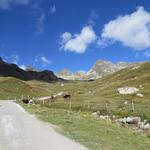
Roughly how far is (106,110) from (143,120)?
15.4 m

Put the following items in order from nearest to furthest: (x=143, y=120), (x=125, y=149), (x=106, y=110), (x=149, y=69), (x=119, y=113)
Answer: (x=125, y=149)
(x=143, y=120)
(x=119, y=113)
(x=106, y=110)
(x=149, y=69)

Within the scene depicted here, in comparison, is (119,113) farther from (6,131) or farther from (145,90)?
(145,90)

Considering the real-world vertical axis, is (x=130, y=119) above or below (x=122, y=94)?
below

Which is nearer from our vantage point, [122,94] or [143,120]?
[143,120]

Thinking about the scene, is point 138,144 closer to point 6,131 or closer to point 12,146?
point 12,146

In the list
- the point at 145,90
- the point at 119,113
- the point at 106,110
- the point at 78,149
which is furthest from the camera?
the point at 145,90

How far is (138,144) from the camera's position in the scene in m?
26.3

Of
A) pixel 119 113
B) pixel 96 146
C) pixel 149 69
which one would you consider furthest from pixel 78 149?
pixel 149 69

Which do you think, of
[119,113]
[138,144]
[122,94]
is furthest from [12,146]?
[122,94]

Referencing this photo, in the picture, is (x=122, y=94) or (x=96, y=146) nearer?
Result: (x=96, y=146)

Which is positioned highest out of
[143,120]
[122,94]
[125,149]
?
[122,94]

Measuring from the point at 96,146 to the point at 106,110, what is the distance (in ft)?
136

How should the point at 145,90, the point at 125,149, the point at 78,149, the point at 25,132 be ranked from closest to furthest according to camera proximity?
the point at 78,149 → the point at 125,149 → the point at 25,132 → the point at 145,90

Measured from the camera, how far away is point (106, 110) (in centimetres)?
6481
